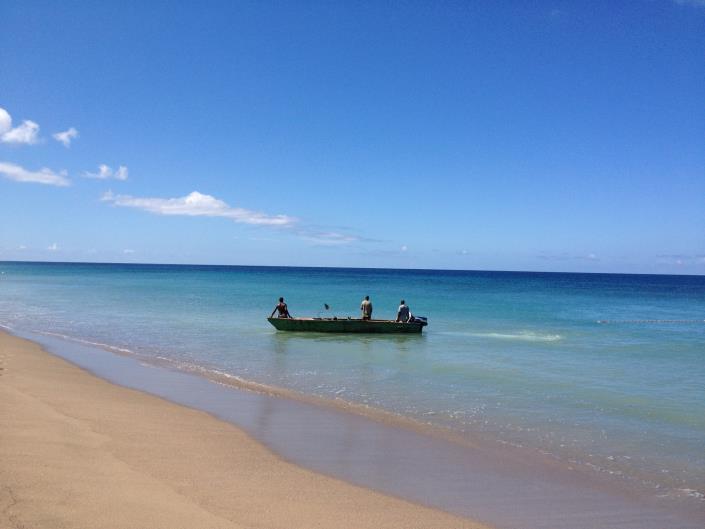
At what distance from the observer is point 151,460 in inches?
264

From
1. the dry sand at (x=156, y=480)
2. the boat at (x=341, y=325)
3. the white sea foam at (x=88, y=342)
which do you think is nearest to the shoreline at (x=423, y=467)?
the dry sand at (x=156, y=480)

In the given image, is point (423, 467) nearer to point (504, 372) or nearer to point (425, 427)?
point (425, 427)

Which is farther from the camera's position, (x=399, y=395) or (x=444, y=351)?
(x=444, y=351)

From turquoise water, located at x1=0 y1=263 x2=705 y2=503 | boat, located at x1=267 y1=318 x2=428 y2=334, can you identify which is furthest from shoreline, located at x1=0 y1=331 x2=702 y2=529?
boat, located at x1=267 y1=318 x2=428 y2=334

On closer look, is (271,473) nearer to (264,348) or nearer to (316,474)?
(316,474)

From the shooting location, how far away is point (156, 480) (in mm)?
5949

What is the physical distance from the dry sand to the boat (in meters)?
13.7

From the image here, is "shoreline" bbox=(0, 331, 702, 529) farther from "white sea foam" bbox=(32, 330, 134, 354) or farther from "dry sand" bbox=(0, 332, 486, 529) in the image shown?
"white sea foam" bbox=(32, 330, 134, 354)

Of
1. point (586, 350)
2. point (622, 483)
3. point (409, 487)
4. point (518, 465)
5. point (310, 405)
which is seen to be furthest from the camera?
point (586, 350)

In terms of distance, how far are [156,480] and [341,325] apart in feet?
→ 56.0

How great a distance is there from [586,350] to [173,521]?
18702 millimetres

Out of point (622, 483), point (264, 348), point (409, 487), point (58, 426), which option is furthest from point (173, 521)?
point (264, 348)

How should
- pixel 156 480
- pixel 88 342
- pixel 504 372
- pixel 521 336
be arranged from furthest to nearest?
pixel 521 336 < pixel 88 342 < pixel 504 372 < pixel 156 480

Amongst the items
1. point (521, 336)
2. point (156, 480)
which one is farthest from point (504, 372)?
point (156, 480)
